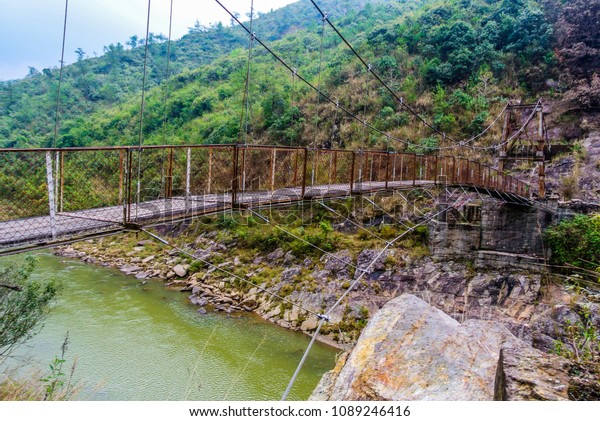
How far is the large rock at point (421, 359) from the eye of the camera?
2070mm

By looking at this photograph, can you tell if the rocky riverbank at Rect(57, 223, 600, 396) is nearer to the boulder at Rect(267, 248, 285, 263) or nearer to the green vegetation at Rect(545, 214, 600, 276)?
the boulder at Rect(267, 248, 285, 263)

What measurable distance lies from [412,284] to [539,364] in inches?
280

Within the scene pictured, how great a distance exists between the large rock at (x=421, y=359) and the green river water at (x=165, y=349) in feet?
8.47

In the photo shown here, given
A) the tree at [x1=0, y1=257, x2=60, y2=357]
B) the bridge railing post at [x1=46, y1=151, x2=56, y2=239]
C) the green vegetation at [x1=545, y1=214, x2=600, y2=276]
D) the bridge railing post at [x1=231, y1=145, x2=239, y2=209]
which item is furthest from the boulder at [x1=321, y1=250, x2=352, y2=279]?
the bridge railing post at [x1=46, y1=151, x2=56, y2=239]

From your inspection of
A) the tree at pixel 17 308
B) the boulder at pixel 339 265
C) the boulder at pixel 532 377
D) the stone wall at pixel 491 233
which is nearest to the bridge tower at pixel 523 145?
the stone wall at pixel 491 233

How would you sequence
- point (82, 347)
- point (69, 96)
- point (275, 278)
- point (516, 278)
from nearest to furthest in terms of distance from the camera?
point (82, 347)
point (516, 278)
point (275, 278)
point (69, 96)

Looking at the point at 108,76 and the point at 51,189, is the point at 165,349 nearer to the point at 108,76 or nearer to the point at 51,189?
the point at 51,189

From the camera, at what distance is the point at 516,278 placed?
7.91m

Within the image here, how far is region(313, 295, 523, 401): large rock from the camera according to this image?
6.79 ft

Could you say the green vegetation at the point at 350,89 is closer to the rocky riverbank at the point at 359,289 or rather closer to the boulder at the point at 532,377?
the rocky riverbank at the point at 359,289

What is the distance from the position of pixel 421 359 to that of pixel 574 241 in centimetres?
730

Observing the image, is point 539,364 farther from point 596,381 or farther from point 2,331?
point 2,331

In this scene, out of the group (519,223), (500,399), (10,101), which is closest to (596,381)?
(500,399)
